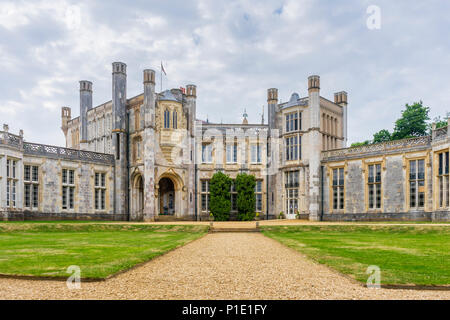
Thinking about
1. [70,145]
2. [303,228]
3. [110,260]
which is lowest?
[303,228]

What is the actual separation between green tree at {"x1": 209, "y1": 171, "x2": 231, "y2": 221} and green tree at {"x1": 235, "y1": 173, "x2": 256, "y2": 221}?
0.99 metres

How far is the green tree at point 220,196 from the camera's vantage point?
121ft

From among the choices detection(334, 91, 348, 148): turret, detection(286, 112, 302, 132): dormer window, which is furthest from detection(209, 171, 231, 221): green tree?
detection(334, 91, 348, 148): turret

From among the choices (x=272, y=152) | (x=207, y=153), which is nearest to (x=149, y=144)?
(x=207, y=153)

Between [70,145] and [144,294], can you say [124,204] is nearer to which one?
[70,145]

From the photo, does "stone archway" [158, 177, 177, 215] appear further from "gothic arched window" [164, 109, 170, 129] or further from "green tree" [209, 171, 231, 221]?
"gothic arched window" [164, 109, 170, 129]

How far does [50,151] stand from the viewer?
31500mm

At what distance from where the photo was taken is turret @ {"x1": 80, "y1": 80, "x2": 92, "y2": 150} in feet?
139

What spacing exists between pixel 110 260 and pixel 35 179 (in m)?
24.5

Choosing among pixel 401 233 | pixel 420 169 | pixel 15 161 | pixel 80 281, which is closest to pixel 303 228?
pixel 401 233

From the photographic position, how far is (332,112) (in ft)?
127

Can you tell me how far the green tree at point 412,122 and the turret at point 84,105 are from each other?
34721mm

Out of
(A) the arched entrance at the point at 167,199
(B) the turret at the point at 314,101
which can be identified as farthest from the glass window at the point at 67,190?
(B) the turret at the point at 314,101

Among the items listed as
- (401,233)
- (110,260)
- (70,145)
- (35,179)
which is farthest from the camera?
(70,145)
